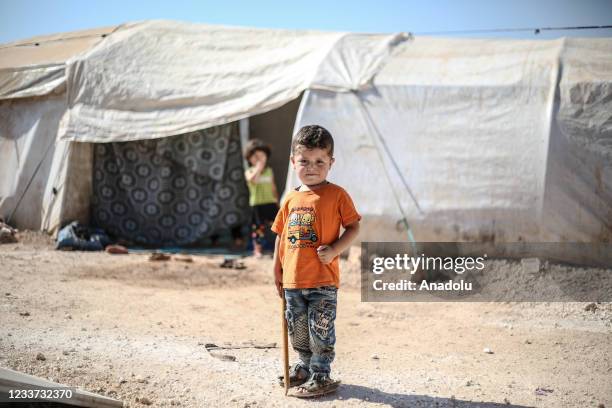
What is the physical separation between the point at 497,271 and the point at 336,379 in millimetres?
2934

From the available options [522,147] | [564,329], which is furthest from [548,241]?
[564,329]

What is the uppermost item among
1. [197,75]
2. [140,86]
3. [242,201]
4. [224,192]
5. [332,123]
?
[197,75]

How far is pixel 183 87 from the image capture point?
24.8 ft

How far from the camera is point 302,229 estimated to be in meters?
2.95

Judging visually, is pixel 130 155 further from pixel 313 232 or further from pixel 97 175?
pixel 313 232

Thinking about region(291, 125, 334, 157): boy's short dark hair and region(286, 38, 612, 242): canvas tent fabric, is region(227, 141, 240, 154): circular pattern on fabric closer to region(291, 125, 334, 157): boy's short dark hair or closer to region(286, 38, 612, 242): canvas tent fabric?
region(286, 38, 612, 242): canvas tent fabric

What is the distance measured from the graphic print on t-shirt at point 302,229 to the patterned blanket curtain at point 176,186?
546cm

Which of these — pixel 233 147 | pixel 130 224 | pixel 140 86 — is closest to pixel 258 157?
pixel 233 147

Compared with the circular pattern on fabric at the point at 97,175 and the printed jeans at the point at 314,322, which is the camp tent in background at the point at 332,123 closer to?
the circular pattern on fabric at the point at 97,175

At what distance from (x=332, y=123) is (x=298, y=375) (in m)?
4.02

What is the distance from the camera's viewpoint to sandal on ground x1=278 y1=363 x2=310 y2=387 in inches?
121

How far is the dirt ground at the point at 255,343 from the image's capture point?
10.0 feet

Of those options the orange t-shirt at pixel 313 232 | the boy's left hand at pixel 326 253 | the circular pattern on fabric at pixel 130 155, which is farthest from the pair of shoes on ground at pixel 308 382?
the circular pattern on fabric at pixel 130 155

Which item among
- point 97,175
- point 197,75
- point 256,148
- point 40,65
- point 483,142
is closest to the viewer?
point 483,142
